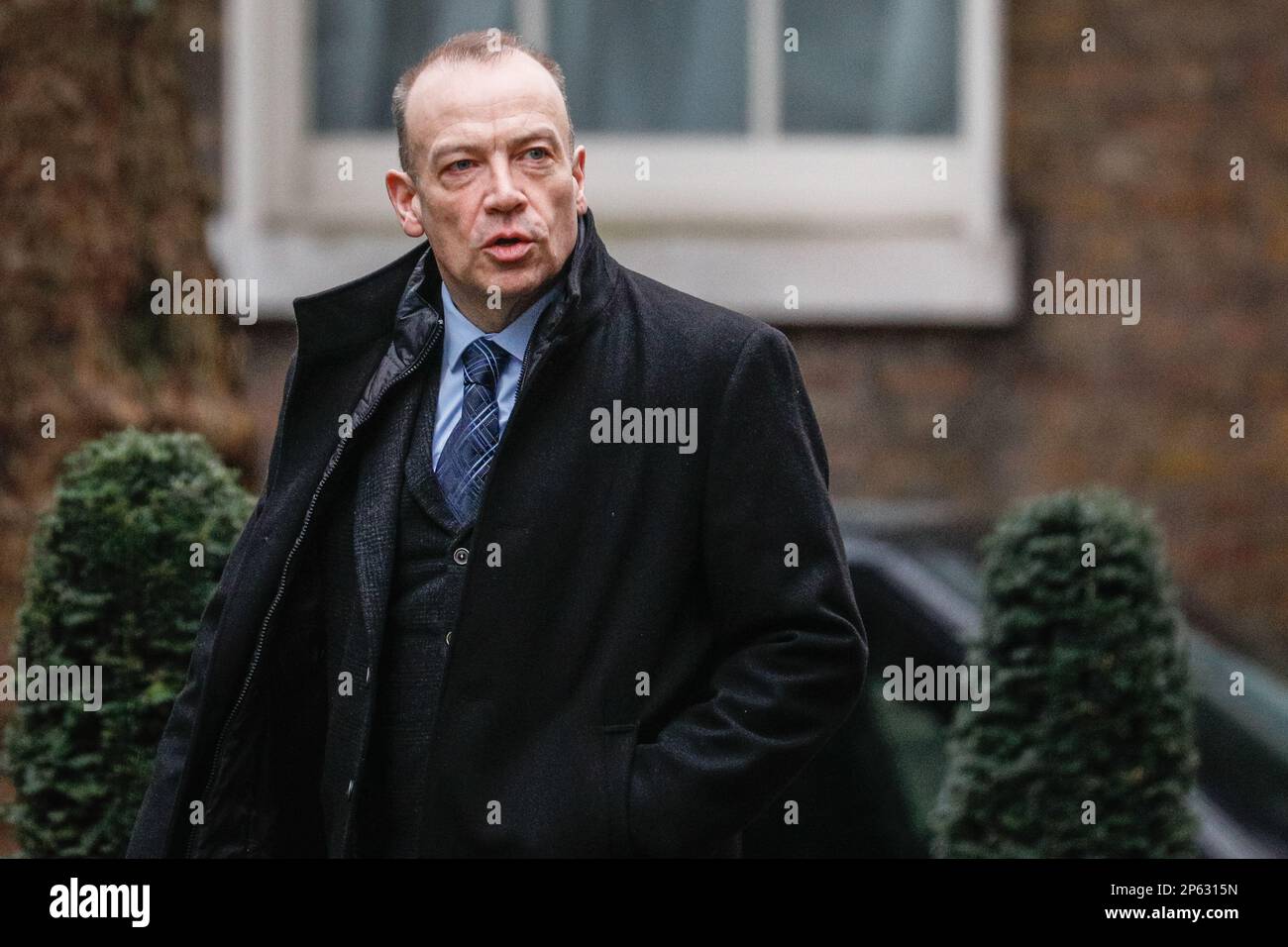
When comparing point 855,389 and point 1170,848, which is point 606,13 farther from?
point 1170,848

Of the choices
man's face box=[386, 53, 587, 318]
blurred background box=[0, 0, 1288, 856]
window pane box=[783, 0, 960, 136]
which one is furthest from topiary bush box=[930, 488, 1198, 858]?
window pane box=[783, 0, 960, 136]

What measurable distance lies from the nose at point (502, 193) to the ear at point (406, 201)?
0.20 m

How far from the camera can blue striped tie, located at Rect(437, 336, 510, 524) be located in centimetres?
256

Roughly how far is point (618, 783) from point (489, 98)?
94cm

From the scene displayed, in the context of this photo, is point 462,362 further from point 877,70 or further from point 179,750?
point 877,70

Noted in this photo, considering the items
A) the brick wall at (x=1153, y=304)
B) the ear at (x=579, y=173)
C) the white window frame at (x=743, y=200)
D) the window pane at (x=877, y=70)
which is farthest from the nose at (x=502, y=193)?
the window pane at (x=877, y=70)

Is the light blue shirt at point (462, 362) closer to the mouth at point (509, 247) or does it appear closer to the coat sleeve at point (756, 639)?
the mouth at point (509, 247)


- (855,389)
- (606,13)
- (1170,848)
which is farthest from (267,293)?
(1170,848)

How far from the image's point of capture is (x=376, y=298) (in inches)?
109

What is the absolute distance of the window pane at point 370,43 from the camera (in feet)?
26.0

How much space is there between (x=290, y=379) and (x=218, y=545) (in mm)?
890

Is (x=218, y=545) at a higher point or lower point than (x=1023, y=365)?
lower

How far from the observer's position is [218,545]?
3555 mm

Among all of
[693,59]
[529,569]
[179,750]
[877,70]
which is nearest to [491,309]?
[529,569]
